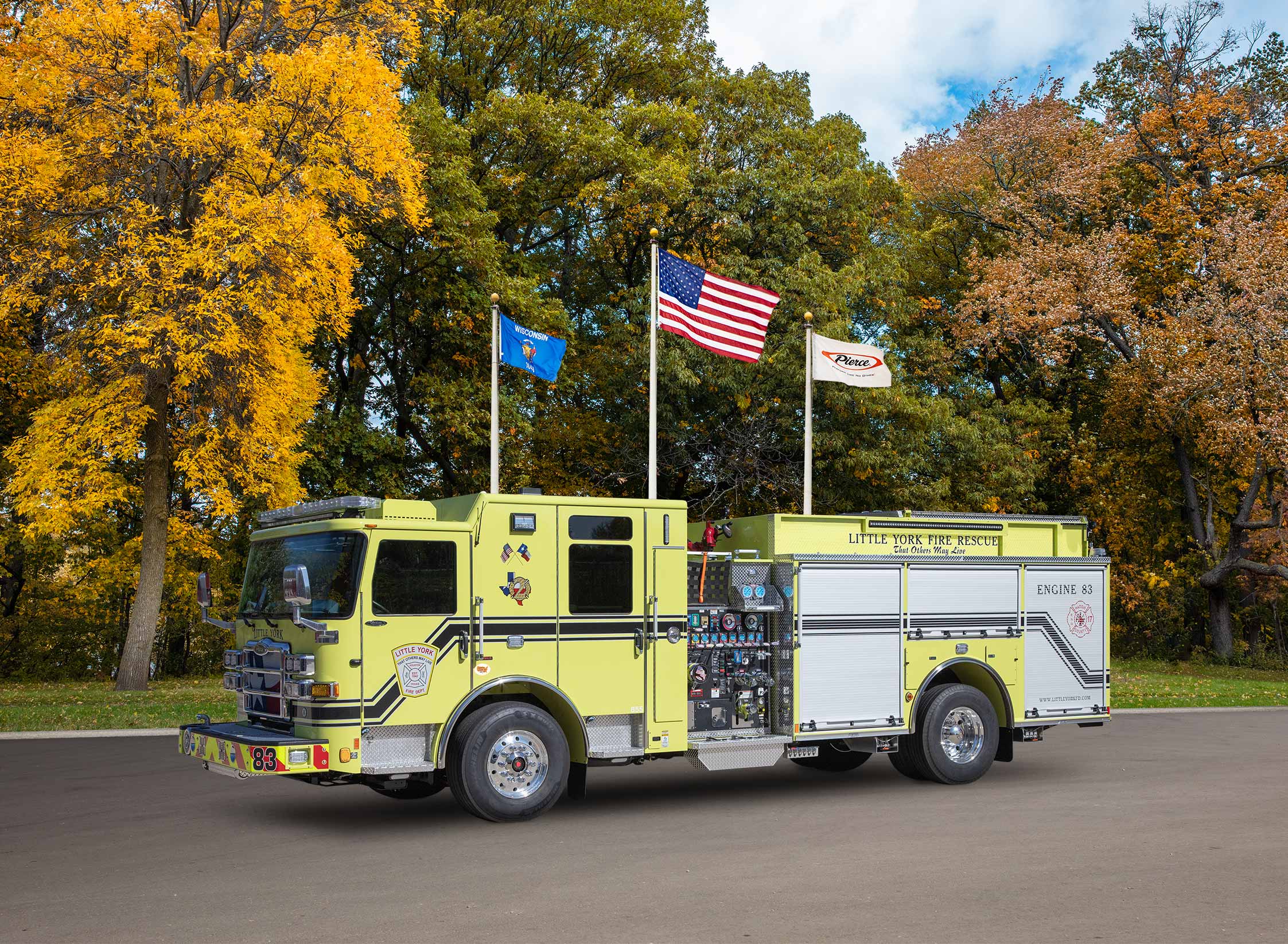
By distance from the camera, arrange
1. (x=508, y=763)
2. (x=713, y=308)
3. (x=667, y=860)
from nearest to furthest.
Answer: (x=667, y=860)
(x=508, y=763)
(x=713, y=308)

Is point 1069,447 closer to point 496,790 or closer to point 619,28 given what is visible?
point 619,28

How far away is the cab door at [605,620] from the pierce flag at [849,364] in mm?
7731

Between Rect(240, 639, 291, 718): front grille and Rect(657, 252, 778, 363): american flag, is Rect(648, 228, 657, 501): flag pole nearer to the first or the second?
Rect(657, 252, 778, 363): american flag

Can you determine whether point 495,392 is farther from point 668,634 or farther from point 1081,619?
point 1081,619

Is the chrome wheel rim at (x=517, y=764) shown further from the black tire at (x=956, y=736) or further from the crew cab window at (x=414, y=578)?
the black tire at (x=956, y=736)

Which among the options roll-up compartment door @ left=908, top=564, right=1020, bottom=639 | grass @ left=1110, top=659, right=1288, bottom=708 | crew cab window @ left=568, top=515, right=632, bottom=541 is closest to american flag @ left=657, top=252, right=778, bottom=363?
roll-up compartment door @ left=908, top=564, right=1020, bottom=639

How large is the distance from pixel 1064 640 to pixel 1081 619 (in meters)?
0.36

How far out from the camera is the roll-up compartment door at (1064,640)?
1341 centimetres

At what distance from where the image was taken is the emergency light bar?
33.1ft

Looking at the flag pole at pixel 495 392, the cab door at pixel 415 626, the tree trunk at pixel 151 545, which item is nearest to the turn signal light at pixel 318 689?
the cab door at pixel 415 626

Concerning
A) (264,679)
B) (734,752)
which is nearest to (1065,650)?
(734,752)

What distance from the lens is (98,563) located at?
2728 centimetres

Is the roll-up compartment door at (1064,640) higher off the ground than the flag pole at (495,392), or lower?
lower

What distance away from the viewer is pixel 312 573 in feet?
33.7
